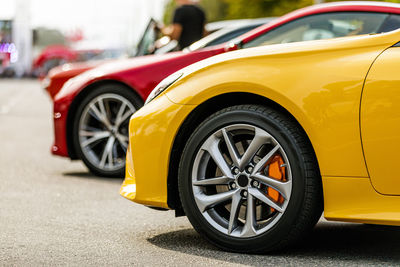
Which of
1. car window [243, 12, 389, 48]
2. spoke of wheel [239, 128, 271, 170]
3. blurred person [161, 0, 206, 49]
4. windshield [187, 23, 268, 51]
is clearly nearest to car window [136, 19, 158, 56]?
blurred person [161, 0, 206, 49]

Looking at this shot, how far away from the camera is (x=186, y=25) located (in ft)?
33.6

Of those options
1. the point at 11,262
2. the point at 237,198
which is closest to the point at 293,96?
the point at 237,198

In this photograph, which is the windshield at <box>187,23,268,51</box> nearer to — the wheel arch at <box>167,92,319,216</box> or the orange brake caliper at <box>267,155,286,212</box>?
the wheel arch at <box>167,92,319,216</box>

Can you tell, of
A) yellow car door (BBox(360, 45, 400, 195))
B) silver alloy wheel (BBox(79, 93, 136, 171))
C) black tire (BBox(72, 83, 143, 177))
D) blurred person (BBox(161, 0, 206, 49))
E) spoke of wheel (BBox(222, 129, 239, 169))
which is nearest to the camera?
yellow car door (BBox(360, 45, 400, 195))

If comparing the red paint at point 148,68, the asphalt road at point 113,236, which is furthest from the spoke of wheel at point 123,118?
the asphalt road at point 113,236

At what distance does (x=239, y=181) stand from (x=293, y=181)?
1.08 feet

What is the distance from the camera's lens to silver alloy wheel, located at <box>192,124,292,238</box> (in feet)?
14.9

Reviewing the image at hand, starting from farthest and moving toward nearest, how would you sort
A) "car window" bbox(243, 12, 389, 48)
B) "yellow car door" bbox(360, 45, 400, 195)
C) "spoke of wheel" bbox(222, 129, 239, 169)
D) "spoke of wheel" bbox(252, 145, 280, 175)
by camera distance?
"car window" bbox(243, 12, 389, 48), "spoke of wheel" bbox(222, 129, 239, 169), "spoke of wheel" bbox(252, 145, 280, 175), "yellow car door" bbox(360, 45, 400, 195)

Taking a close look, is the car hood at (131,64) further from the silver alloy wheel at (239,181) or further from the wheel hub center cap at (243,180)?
the wheel hub center cap at (243,180)

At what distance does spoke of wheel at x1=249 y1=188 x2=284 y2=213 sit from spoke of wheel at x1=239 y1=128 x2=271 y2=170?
0.46ft

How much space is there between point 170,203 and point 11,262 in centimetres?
93

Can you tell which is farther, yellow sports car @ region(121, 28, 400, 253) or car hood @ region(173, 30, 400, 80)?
car hood @ region(173, 30, 400, 80)

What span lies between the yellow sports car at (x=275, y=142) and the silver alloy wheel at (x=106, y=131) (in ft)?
9.95

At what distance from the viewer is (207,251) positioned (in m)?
4.77
